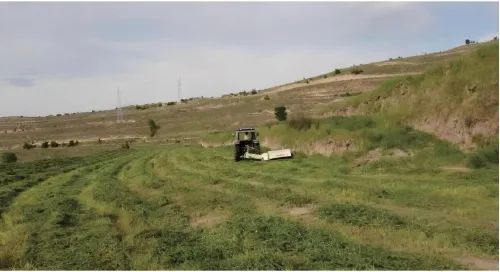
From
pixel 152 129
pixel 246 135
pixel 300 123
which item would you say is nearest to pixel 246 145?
pixel 246 135

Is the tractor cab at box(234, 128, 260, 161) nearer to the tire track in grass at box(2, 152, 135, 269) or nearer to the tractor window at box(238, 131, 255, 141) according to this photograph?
the tractor window at box(238, 131, 255, 141)

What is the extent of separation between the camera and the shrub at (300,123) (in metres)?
36.0

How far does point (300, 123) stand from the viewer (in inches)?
1459

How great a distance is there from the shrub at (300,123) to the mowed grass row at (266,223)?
1010 cm

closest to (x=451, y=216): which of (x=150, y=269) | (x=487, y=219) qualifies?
(x=487, y=219)

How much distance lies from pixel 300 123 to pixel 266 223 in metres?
22.9

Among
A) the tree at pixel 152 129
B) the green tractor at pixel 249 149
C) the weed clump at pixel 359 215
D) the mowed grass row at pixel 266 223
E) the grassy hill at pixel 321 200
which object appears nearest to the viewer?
the mowed grass row at pixel 266 223

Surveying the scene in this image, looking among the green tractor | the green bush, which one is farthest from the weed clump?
the green tractor

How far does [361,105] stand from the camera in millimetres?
35000

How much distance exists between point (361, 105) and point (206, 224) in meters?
21.8

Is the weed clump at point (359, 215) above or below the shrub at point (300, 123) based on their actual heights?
below

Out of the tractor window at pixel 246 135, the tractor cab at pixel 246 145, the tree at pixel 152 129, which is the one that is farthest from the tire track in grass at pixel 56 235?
the tree at pixel 152 129

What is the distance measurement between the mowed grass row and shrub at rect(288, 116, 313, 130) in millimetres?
10102

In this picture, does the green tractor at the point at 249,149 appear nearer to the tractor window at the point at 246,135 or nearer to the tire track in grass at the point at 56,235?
the tractor window at the point at 246,135
